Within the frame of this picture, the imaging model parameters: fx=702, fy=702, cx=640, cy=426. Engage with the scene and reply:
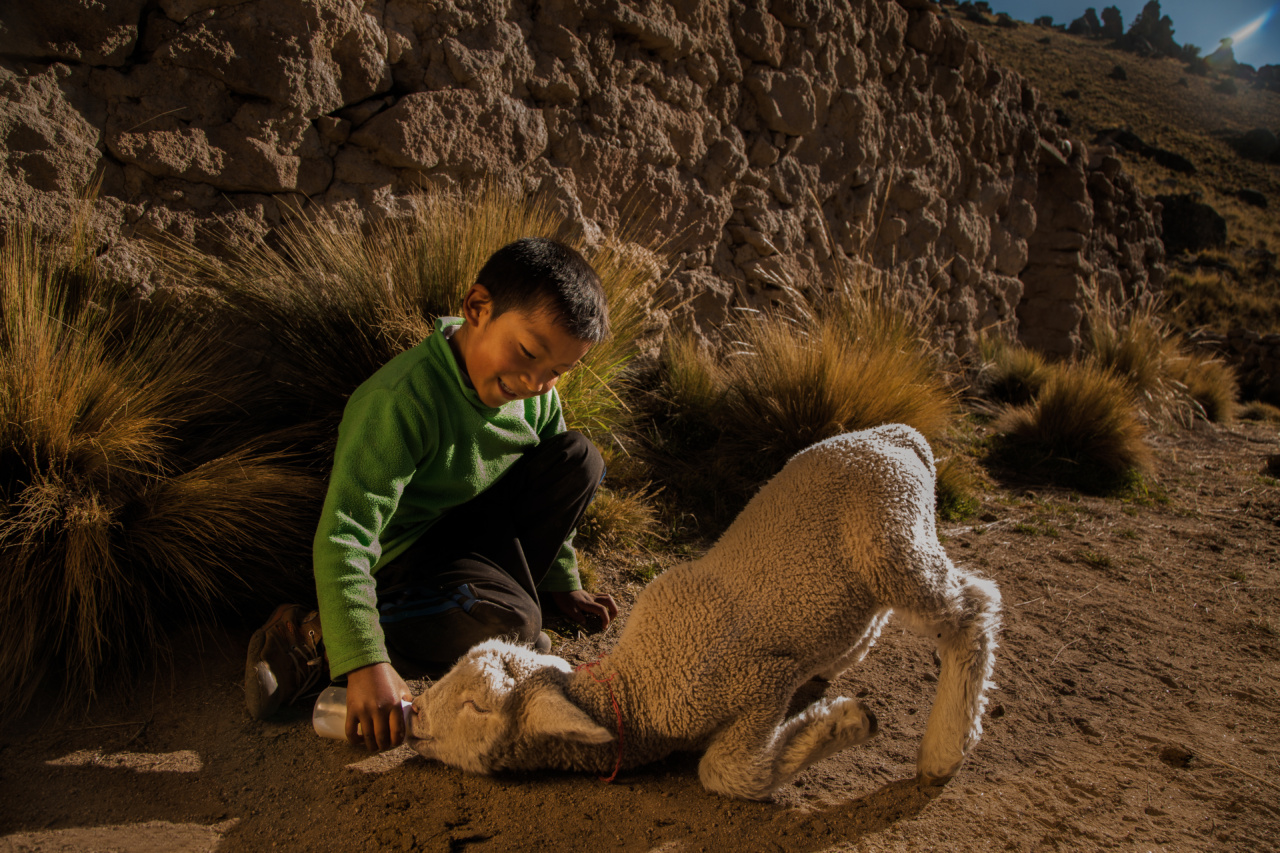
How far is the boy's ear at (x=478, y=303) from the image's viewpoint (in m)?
1.59

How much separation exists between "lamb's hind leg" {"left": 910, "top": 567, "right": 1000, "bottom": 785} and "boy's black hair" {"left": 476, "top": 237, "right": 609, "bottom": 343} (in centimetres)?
88

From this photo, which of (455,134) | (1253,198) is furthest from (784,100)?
(1253,198)

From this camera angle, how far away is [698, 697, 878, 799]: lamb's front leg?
1.21 meters

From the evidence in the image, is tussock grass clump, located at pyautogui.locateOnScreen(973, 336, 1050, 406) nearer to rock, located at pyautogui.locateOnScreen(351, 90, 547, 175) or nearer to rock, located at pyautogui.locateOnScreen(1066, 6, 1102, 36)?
rock, located at pyautogui.locateOnScreen(351, 90, 547, 175)

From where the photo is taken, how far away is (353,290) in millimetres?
2348

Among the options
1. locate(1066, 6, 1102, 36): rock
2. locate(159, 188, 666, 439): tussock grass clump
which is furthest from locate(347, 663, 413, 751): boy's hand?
locate(1066, 6, 1102, 36): rock

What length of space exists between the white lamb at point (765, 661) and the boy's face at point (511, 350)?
1.83 ft

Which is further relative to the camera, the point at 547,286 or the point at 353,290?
the point at 353,290

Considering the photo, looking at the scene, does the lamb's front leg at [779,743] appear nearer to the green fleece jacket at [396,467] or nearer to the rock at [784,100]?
the green fleece jacket at [396,467]

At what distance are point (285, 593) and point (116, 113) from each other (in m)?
1.67

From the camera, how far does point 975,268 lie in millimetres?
6309

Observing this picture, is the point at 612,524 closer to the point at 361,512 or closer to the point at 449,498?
the point at 449,498

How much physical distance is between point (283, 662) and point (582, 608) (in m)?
0.79

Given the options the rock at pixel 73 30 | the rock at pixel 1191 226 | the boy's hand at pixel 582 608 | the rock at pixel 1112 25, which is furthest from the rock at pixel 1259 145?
the rock at pixel 73 30
